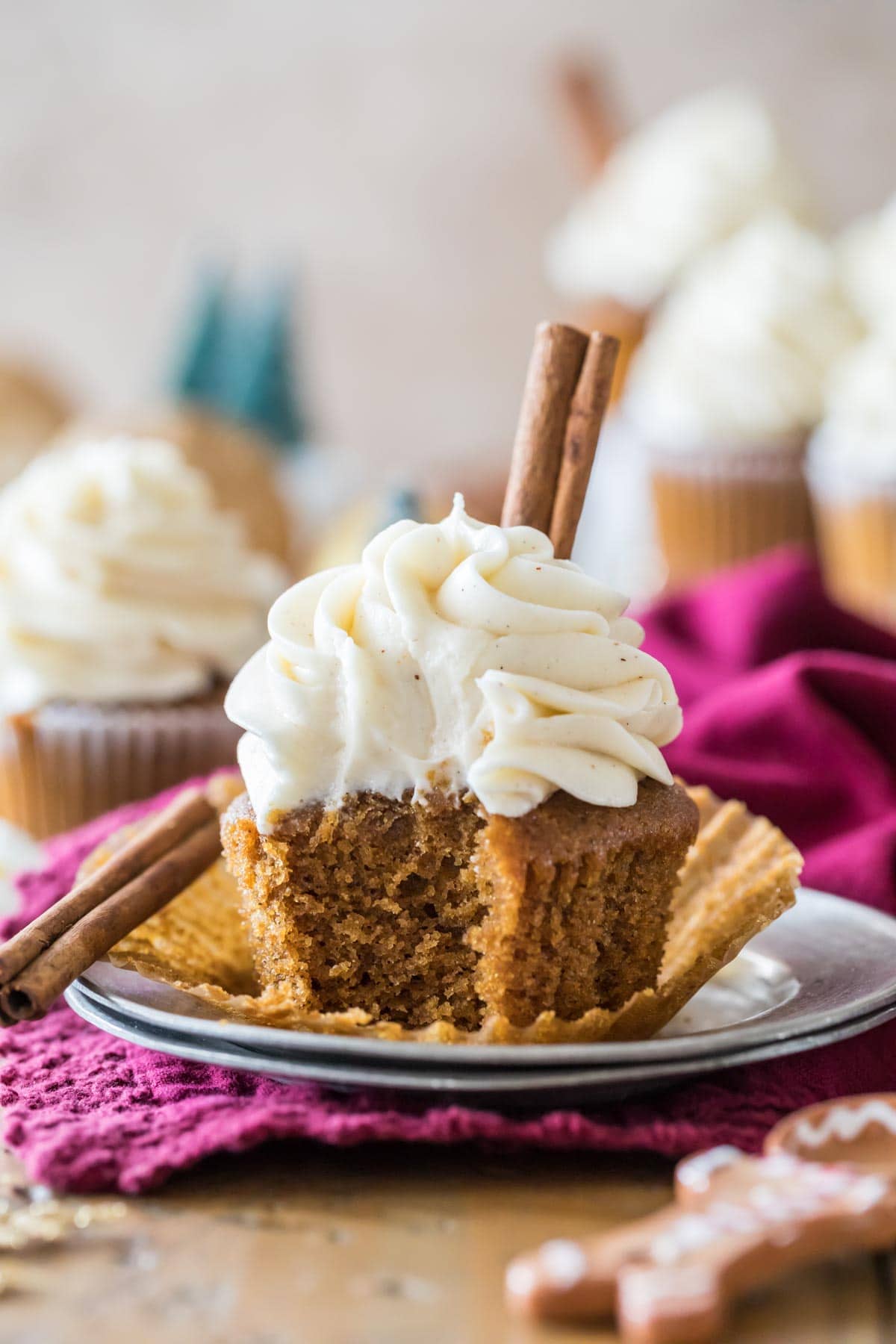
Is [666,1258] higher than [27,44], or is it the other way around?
[27,44]

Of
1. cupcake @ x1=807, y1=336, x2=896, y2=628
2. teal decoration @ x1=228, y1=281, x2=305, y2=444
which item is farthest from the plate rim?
teal decoration @ x1=228, y1=281, x2=305, y2=444

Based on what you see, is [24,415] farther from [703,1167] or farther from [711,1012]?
[703,1167]

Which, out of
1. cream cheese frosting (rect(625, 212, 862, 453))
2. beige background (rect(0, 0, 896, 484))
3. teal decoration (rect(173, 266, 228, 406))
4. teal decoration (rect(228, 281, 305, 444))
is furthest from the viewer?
beige background (rect(0, 0, 896, 484))

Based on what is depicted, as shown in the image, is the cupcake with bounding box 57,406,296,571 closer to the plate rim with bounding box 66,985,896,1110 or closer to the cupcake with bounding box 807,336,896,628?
the cupcake with bounding box 807,336,896,628

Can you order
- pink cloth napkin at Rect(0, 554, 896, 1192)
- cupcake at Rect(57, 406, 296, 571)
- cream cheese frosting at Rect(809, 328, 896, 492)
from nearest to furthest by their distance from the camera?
pink cloth napkin at Rect(0, 554, 896, 1192) → cream cheese frosting at Rect(809, 328, 896, 492) → cupcake at Rect(57, 406, 296, 571)

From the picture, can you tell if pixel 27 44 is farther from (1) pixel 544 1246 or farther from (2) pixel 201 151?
(1) pixel 544 1246

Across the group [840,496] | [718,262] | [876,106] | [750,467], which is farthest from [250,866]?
[876,106]

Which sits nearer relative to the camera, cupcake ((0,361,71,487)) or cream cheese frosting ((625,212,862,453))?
cream cheese frosting ((625,212,862,453))

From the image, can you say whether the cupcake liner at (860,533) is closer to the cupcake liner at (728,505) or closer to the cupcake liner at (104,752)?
the cupcake liner at (728,505)
